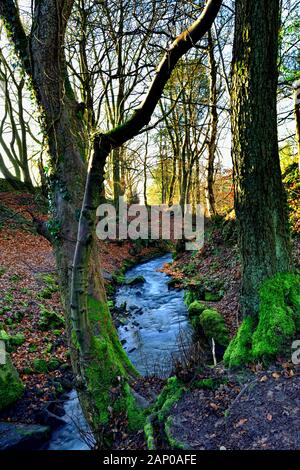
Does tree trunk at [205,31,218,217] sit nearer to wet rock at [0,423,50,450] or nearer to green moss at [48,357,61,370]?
green moss at [48,357,61,370]

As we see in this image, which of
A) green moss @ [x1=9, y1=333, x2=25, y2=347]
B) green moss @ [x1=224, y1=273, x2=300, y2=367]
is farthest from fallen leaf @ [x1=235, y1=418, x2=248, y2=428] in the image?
green moss @ [x1=9, y1=333, x2=25, y2=347]

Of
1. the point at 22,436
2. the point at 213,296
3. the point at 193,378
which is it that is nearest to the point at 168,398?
the point at 193,378

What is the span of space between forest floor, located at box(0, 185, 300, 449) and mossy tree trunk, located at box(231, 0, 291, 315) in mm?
1193

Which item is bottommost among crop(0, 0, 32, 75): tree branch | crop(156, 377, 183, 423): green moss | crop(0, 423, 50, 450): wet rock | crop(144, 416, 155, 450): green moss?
crop(0, 423, 50, 450): wet rock

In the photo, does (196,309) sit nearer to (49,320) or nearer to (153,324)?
(153,324)

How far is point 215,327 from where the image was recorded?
7.29m

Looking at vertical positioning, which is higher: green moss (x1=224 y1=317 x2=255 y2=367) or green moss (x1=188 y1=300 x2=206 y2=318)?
green moss (x1=224 y1=317 x2=255 y2=367)

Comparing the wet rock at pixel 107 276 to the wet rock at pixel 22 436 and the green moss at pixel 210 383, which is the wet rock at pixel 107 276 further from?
the green moss at pixel 210 383

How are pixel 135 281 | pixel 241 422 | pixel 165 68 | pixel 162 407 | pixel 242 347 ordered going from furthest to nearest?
pixel 135 281, pixel 242 347, pixel 162 407, pixel 241 422, pixel 165 68

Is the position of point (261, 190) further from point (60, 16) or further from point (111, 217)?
point (111, 217)

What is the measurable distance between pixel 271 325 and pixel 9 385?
4.67 m

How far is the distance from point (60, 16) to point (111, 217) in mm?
15808

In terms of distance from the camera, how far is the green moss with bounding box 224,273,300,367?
4031 millimetres
